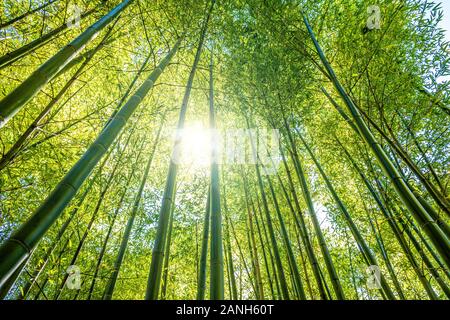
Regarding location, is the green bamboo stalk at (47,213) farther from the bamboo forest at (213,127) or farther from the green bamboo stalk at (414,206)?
the green bamboo stalk at (414,206)

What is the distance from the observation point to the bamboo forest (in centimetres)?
189

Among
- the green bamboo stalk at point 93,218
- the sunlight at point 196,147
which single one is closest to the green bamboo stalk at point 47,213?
the green bamboo stalk at point 93,218

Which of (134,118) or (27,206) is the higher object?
(134,118)

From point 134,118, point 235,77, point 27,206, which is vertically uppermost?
point 235,77

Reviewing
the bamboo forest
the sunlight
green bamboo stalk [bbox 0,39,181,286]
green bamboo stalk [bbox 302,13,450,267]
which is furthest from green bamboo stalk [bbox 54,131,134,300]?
green bamboo stalk [bbox 302,13,450,267]

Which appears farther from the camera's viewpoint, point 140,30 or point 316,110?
point 316,110

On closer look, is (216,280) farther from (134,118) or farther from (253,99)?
(253,99)

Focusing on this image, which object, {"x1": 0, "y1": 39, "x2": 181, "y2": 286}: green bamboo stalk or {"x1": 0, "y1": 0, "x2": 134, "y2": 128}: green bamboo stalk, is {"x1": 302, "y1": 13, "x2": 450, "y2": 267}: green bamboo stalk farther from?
{"x1": 0, "y1": 0, "x2": 134, "y2": 128}: green bamboo stalk

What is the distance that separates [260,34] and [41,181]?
11.6ft

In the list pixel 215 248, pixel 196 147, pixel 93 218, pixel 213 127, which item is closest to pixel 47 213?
pixel 215 248

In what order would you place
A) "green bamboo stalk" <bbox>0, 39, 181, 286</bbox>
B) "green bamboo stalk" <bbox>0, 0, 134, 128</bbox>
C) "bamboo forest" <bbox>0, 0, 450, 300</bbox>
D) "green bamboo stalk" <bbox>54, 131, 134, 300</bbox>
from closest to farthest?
1. "green bamboo stalk" <bbox>0, 39, 181, 286</bbox>
2. "green bamboo stalk" <bbox>0, 0, 134, 128</bbox>
3. "bamboo forest" <bbox>0, 0, 450, 300</bbox>
4. "green bamboo stalk" <bbox>54, 131, 134, 300</bbox>

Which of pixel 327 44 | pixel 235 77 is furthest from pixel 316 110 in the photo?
pixel 235 77

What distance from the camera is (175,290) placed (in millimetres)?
4996

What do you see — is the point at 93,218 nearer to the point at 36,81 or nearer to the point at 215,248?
the point at 36,81
